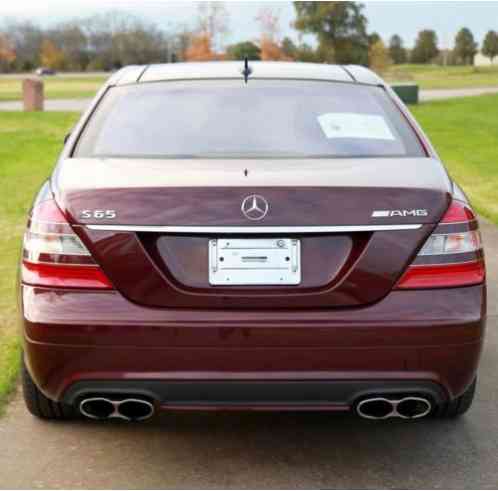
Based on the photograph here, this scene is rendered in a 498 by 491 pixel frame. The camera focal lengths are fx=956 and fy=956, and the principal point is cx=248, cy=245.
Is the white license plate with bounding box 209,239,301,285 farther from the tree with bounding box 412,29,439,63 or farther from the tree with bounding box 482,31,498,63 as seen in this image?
the tree with bounding box 412,29,439,63

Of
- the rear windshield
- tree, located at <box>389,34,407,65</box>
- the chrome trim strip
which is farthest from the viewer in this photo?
tree, located at <box>389,34,407,65</box>

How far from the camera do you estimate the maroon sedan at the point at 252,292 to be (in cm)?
325

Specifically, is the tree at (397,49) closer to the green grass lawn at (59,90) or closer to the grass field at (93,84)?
the grass field at (93,84)

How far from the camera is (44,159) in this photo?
1678 centimetres

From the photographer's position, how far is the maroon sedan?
3.25 meters

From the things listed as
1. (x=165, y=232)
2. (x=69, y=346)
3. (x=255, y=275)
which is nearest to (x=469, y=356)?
(x=255, y=275)

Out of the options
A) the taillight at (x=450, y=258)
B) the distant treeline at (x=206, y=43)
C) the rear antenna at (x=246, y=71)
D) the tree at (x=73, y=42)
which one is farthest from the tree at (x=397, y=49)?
the taillight at (x=450, y=258)

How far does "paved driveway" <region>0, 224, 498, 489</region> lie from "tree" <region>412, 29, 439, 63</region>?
156 meters

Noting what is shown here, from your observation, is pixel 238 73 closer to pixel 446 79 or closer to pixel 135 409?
pixel 135 409

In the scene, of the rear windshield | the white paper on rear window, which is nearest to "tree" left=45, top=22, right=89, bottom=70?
the rear windshield

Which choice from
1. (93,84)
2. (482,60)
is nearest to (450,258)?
(93,84)

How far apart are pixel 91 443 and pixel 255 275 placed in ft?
3.99

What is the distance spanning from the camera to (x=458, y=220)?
342 cm

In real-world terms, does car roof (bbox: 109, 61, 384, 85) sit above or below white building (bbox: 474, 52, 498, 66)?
above
